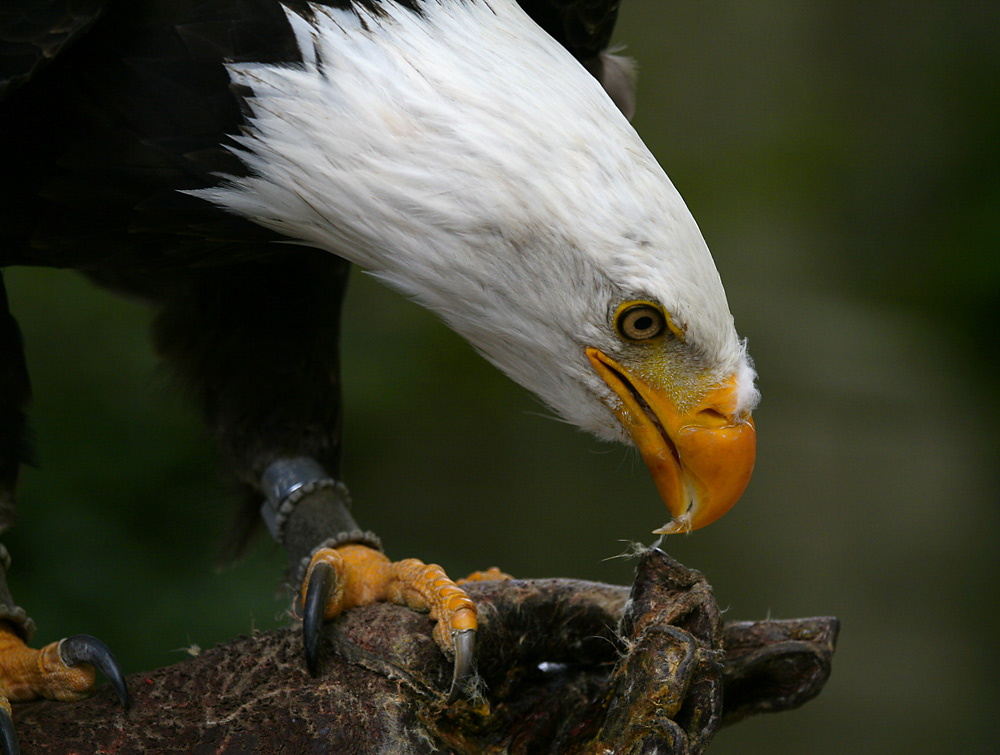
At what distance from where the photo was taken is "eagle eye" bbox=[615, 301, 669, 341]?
1087 millimetres

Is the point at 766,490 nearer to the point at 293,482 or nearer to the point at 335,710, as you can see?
the point at 293,482

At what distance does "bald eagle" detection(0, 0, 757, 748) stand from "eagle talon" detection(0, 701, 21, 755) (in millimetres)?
136

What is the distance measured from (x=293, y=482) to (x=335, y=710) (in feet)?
3.11

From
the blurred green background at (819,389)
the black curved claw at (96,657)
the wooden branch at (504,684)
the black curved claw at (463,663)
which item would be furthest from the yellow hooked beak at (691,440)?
the blurred green background at (819,389)

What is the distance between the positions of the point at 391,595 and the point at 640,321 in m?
0.61

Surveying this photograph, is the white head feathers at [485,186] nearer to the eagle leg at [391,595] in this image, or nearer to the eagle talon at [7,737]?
the eagle leg at [391,595]

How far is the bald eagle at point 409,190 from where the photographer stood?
1.09 m

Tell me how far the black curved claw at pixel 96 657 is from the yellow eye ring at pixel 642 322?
743 mm

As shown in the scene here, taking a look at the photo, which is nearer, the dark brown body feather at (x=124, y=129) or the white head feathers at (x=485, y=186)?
the white head feathers at (x=485, y=186)

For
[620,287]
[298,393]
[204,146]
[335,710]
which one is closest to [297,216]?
[204,146]

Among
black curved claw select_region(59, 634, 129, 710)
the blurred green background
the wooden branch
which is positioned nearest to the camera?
the wooden branch

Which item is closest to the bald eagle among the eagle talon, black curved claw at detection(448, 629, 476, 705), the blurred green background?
black curved claw at detection(448, 629, 476, 705)

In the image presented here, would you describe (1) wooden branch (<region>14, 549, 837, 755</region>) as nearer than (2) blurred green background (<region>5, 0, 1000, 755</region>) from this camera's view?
Yes

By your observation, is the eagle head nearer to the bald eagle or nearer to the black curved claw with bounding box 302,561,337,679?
the bald eagle
